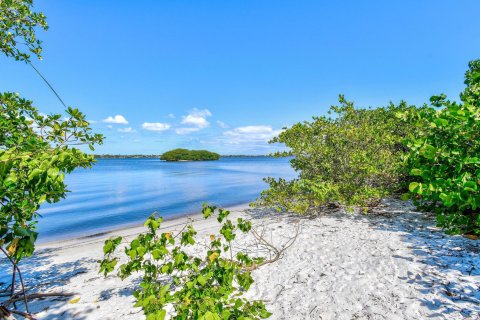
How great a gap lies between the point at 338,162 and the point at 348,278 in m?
5.84

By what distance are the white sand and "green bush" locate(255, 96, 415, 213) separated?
1.47 metres

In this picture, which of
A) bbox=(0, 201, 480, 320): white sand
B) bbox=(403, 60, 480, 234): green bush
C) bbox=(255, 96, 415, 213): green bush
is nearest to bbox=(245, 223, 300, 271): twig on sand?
bbox=(0, 201, 480, 320): white sand

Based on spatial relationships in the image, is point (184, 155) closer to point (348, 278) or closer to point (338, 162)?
point (338, 162)

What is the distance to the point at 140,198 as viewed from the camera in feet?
71.6

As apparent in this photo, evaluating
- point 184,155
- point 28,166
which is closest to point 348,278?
point 28,166

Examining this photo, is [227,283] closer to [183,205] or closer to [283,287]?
[283,287]

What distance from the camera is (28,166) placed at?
1.93 metres

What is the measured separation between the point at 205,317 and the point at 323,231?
617 centimetres

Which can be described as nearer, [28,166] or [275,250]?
[28,166]

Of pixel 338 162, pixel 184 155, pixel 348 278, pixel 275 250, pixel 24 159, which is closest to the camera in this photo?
pixel 24 159

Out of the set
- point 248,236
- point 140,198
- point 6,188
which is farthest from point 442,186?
point 140,198

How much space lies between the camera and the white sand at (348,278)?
3795 millimetres

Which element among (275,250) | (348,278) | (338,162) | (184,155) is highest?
(184,155)

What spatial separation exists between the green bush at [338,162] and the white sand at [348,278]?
147 cm
